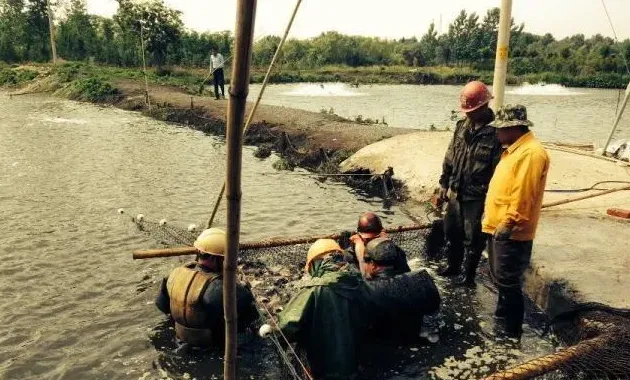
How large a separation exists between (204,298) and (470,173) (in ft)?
11.4

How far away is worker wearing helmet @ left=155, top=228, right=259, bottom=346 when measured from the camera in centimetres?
479

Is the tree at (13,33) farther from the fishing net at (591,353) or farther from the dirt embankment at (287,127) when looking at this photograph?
the fishing net at (591,353)

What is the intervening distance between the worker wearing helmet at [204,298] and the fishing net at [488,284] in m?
0.29

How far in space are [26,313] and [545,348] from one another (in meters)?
6.12

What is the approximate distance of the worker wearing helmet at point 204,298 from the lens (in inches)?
189

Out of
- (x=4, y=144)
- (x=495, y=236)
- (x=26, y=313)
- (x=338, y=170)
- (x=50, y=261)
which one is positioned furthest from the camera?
(x=4, y=144)

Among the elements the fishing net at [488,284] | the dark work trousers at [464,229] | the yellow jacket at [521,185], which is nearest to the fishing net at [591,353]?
the fishing net at [488,284]

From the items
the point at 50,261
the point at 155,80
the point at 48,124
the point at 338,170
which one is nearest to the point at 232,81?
the point at 50,261

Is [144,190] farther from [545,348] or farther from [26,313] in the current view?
[545,348]

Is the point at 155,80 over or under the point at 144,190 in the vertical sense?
over

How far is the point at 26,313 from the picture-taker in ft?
19.8

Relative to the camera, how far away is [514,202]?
470cm

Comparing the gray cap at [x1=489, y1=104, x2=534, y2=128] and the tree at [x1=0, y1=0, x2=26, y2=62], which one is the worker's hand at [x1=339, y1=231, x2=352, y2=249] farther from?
the tree at [x1=0, y1=0, x2=26, y2=62]

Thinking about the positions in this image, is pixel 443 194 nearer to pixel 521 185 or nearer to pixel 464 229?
pixel 464 229
